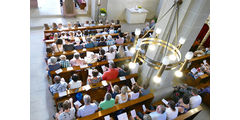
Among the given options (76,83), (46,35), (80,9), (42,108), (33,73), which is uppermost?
(80,9)

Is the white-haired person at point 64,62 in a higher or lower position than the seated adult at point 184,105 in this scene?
higher

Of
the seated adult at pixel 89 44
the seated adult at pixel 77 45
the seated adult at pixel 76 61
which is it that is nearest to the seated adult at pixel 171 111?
the seated adult at pixel 76 61

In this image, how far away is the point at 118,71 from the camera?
14.8 feet

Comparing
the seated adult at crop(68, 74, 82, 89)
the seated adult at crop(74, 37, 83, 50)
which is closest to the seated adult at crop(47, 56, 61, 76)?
the seated adult at crop(68, 74, 82, 89)

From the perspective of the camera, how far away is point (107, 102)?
341 cm

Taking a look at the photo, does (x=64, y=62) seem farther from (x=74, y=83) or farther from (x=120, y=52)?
(x=120, y=52)

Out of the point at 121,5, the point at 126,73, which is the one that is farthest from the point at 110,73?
the point at 121,5

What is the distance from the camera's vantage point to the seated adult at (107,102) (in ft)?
11.0

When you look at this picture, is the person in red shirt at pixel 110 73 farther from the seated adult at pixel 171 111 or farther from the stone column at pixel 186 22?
the seated adult at pixel 171 111

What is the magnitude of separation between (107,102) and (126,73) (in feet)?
4.88
